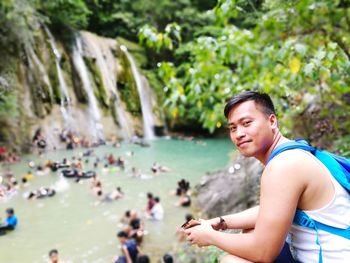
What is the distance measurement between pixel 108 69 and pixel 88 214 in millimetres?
15199

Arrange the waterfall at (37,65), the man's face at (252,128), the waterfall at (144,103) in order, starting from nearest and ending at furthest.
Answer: the man's face at (252,128), the waterfall at (37,65), the waterfall at (144,103)

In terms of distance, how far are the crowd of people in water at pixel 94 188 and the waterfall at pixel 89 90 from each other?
271 cm

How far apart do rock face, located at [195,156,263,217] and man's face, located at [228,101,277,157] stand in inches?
185

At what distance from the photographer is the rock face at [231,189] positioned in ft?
23.3

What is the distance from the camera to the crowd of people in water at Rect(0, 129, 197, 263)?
6.64 m

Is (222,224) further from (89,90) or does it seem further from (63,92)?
(89,90)

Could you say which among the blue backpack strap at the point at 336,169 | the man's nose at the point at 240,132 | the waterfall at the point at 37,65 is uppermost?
the man's nose at the point at 240,132

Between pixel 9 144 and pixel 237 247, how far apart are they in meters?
14.8

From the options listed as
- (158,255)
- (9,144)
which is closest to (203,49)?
(158,255)

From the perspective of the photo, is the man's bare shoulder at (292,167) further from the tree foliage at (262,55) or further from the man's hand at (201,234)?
the tree foliage at (262,55)

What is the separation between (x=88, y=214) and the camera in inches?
356

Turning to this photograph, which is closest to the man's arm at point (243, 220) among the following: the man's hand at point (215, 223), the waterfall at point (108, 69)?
the man's hand at point (215, 223)

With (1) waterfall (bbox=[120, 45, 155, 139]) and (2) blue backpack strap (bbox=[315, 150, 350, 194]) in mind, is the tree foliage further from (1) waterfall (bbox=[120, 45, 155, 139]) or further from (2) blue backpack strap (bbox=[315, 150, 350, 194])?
(1) waterfall (bbox=[120, 45, 155, 139])

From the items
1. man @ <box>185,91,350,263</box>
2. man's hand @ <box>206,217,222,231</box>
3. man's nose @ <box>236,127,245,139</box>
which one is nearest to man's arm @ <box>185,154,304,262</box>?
man @ <box>185,91,350,263</box>
